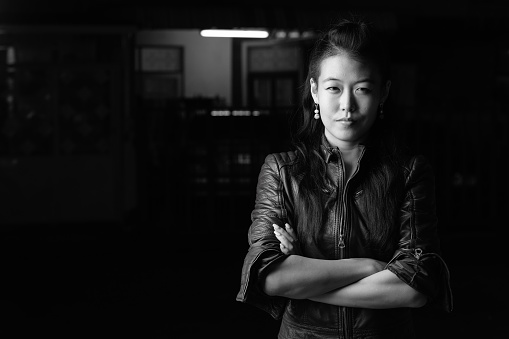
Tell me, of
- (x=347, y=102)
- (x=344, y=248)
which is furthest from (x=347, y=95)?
(x=344, y=248)

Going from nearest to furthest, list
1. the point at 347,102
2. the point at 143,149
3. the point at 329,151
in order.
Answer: the point at 347,102
the point at 329,151
the point at 143,149

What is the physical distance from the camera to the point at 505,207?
32.8ft

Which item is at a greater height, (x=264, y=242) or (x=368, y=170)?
(x=368, y=170)

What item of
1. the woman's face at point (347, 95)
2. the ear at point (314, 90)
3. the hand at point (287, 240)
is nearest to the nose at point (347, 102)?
the woman's face at point (347, 95)

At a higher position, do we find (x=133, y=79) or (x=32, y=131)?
(x=133, y=79)

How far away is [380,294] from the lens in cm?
197

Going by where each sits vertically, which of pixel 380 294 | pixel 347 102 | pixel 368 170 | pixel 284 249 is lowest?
pixel 380 294

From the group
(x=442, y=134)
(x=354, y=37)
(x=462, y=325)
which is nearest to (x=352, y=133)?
(x=354, y=37)

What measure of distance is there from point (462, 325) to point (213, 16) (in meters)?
6.05

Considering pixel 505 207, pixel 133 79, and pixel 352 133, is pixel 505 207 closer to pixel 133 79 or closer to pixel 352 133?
pixel 133 79

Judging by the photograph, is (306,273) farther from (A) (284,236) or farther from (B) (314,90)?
(B) (314,90)

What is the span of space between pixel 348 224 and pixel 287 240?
154 millimetres

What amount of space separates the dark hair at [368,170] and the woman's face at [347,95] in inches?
A: 1.1

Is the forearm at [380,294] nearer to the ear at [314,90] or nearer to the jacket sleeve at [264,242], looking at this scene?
the jacket sleeve at [264,242]
